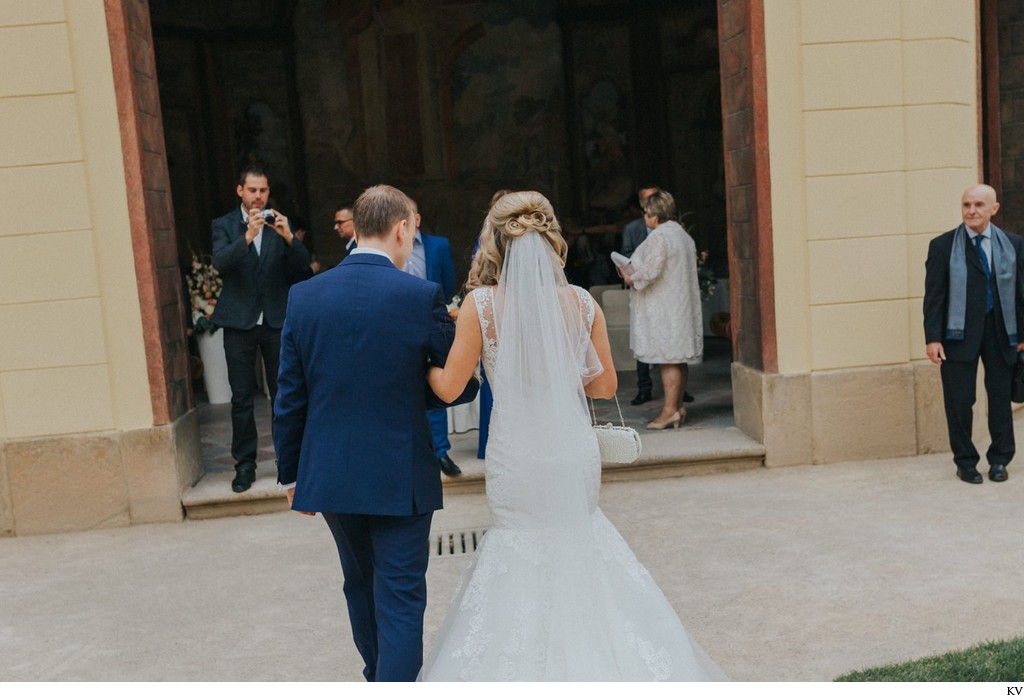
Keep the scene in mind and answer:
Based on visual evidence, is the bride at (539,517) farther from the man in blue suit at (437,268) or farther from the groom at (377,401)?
the man in blue suit at (437,268)

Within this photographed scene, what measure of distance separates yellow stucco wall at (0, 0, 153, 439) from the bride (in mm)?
3768

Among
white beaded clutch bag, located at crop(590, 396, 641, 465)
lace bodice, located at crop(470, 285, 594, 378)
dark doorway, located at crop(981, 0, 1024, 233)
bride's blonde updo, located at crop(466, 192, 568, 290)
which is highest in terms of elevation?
dark doorway, located at crop(981, 0, 1024, 233)

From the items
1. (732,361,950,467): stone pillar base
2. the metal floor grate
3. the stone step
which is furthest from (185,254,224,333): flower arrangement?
(732,361,950,467): stone pillar base

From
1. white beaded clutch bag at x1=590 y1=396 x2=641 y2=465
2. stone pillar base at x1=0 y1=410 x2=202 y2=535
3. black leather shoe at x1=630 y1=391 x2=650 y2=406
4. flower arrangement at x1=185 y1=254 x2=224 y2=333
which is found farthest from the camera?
flower arrangement at x1=185 y1=254 x2=224 y2=333

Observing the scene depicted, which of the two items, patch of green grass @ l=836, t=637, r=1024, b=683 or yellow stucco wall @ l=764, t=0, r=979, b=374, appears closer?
patch of green grass @ l=836, t=637, r=1024, b=683

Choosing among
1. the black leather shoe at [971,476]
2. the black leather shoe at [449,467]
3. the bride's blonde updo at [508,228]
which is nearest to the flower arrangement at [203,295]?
the black leather shoe at [449,467]

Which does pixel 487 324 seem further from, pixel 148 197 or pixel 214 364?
pixel 214 364

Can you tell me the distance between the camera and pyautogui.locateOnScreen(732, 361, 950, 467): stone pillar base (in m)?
7.15

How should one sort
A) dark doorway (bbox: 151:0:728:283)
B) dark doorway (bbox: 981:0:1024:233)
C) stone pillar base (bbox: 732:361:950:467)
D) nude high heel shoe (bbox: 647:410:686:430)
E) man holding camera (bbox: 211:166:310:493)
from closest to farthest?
man holding camera (bbox: 211:166:310:493) < stone pillar base (bbox: 732:361:950:467) < nude high heel shoe (bbox: 647:410:686:430) < dark doorway (bbox: 981:0:1024:233) < dark doorway (bbox: 151:0:728:283)

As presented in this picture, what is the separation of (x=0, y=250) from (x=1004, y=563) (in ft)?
18.7

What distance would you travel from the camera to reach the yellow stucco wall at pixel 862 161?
22.8ft

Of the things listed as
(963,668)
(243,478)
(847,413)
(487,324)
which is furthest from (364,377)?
(847,413)

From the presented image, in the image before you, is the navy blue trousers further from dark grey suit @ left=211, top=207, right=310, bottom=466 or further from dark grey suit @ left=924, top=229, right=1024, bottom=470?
dark grey suit @ left=924, top=229, right=1024, bottom=470

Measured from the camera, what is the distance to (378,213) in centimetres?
340
